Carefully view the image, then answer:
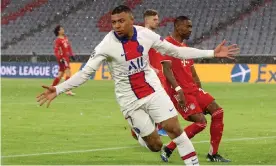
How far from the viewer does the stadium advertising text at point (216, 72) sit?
30.2m

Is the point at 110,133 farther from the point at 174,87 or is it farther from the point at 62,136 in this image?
the point at 174,87

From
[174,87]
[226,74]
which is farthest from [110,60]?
[226,74]

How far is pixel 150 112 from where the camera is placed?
8.98 meters

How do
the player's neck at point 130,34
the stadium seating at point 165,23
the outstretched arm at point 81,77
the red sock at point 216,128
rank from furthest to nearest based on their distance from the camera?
the stadium seating at point 165,23
the red sock at point 216,128
the player's neck at point 130,34
the outstretched arm at point 81,77

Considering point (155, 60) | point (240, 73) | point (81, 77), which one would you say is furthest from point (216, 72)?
point (81, 77)

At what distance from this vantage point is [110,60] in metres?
8.95

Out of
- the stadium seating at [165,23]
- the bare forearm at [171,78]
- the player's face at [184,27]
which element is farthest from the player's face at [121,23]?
the stadium seating at [165,23]

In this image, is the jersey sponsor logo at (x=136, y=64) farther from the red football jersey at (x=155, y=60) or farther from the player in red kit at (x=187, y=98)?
the red football jersey at (x=155, y=60)

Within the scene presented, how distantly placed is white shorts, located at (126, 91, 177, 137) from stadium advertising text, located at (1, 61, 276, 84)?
21.2 m

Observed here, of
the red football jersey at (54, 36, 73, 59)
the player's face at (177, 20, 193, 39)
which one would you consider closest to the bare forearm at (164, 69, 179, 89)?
the player's face at (177, 20, 193, 39)

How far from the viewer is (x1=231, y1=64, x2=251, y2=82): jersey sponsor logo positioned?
101 ft

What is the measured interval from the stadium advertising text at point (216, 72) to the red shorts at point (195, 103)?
1935 cm

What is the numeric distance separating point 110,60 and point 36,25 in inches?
1305

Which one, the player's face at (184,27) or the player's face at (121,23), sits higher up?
the player's face at (121,23)
